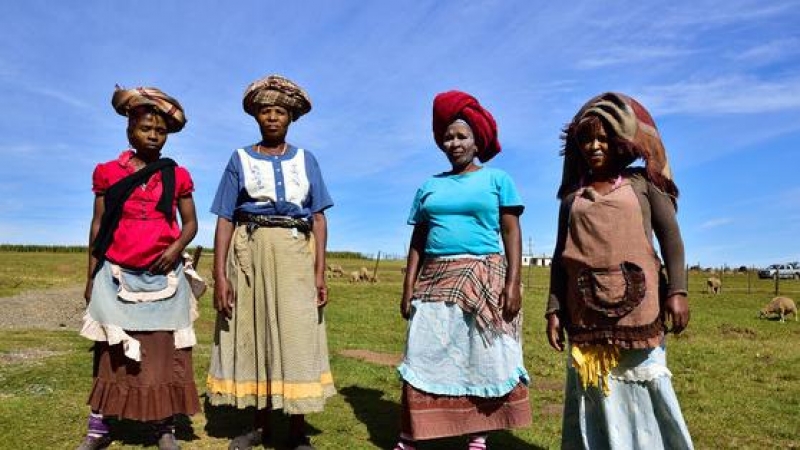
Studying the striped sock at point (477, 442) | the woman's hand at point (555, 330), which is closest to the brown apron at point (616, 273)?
the woman's hand at point (555, 330)

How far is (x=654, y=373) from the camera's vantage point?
3.09 meters

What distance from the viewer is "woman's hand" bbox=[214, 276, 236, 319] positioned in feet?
14.1

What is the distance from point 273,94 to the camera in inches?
172

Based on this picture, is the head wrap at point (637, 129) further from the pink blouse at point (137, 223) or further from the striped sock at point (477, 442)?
the pink blouse at point (137, 223)

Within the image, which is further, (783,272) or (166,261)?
(783,272)

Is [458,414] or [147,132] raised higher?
[147,132]

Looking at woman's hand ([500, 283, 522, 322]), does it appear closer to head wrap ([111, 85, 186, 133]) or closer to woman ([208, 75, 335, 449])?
woman ([208, 75, 335, 449])

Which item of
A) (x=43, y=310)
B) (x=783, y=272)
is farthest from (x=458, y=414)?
(x=783, y=272)

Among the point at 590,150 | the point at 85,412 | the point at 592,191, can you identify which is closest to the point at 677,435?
the point at 592,191

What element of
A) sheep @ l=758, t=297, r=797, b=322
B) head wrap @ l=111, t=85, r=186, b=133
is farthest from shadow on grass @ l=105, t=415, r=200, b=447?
sheep @ l=758, t=297, r=797, b=322

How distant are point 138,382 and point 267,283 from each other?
3.44ft

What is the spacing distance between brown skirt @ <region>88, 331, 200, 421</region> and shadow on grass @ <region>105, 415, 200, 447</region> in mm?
454

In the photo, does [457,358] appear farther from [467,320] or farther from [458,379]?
[467,320]

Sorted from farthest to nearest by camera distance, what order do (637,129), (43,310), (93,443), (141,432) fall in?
1. (43,310)
2. (141,432)
3. (93,443)
4. (637,129)
